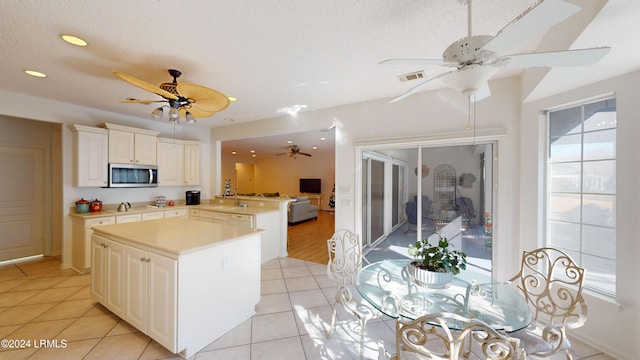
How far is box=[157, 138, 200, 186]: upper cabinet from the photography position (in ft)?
14.8

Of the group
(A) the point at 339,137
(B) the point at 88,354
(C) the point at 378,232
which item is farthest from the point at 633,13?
(B) the point at 88,354

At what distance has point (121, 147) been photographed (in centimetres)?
394

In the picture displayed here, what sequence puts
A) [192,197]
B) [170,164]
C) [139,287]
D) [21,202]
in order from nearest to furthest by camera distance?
[139,287]
[21,202]
[170,164]
[192,197]

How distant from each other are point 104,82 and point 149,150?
171 centimetres

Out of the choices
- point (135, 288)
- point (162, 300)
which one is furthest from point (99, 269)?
point (162, 300)

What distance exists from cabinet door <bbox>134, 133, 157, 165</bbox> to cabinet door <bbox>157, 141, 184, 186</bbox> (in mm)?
112

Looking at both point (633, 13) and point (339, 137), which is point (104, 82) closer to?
point (339, 137)

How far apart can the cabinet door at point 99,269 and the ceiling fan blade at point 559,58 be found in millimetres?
3554

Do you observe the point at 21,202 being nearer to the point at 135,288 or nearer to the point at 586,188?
the point at 135,288

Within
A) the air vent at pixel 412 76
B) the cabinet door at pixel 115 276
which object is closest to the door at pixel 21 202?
the cabinet door at pixel 115 276

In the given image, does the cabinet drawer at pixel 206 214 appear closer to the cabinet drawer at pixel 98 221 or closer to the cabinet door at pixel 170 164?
the cabinet door at pixel 170 164

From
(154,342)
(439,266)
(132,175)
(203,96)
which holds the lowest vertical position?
(154,342)

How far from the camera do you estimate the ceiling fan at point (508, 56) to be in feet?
2.91

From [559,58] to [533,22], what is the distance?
393mm
